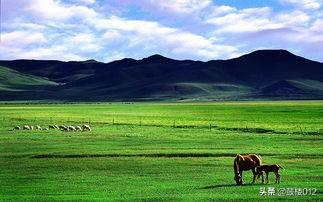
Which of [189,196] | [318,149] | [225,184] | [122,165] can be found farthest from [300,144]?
[189,196]

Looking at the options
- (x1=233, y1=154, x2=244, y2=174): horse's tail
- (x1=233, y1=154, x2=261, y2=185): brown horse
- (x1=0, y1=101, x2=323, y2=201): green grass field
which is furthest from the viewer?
(x1=233, y1=154, x2=261, y2=185): brown horse

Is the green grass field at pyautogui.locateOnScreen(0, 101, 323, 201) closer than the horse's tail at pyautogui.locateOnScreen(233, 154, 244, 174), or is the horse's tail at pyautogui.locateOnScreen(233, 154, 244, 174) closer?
the green grass field at pyautogui.locateOnScreen(0, 101, 323, 201)

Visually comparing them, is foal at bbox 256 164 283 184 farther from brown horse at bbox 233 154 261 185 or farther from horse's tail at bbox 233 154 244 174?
horse's tail at bbox 233 154 244 174

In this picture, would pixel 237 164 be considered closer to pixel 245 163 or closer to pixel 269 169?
pixel 245 163

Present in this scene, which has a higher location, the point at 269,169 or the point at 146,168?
the point at 269,169

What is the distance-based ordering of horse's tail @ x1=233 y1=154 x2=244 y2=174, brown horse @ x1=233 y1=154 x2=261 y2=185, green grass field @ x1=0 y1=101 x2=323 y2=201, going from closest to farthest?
green grass field @ x1=0 y1=101 x2=323 y2=201 → horse's tail @ x1=233 y1=154 x2=244 y2=174 → brown horse @ x1=233 y1=154 x2=261 y2=185

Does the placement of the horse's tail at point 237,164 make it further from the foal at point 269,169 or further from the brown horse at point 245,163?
the foal at point 269,169

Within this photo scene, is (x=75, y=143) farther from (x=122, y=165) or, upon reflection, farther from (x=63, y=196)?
(x=63, y=196)

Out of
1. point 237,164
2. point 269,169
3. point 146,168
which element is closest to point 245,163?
point 237,164

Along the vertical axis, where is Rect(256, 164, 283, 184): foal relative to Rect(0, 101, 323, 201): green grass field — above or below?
above

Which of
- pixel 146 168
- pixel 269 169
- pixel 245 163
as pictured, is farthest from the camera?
pixel 146 168

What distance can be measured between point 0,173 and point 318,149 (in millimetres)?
26426

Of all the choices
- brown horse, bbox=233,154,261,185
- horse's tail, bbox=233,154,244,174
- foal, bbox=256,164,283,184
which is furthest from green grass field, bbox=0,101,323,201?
horse's tail, bbox=233,154,244,174

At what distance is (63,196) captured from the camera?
25078 millimetres
